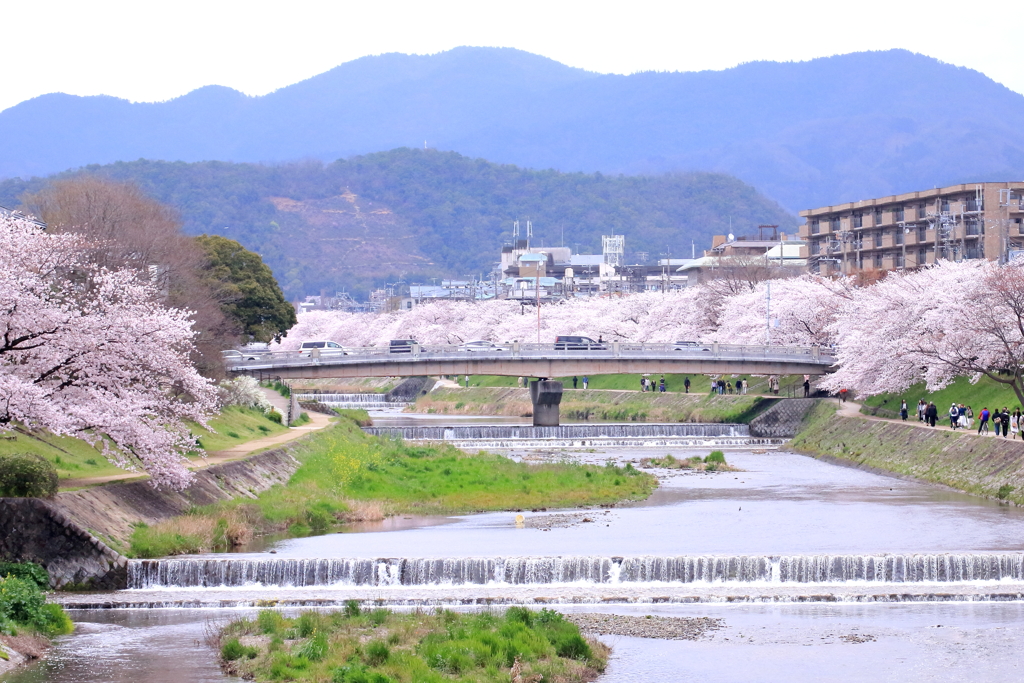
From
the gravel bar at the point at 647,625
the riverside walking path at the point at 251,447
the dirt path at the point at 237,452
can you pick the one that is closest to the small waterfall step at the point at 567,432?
the riverside walking path at the point at 251,447

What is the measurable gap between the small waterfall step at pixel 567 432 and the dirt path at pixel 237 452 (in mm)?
6046

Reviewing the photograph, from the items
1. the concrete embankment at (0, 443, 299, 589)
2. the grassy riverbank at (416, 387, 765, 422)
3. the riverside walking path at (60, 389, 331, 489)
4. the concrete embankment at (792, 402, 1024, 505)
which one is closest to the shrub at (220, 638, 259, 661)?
the concrete embankment at (0, 443, 299, 589)

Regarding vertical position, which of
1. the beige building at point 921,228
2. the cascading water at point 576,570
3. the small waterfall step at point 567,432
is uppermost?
the beige building at point 921,228

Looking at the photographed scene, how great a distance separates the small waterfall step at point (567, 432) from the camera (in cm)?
7431

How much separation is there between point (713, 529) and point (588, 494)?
877cm

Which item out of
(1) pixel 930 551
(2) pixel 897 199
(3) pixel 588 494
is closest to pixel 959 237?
(2) pixel 897 199

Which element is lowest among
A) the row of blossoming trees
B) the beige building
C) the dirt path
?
the dirt path

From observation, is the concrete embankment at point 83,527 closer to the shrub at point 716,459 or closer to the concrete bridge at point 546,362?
the shrub at point 716,459

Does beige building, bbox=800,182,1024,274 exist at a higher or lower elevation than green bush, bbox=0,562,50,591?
higher

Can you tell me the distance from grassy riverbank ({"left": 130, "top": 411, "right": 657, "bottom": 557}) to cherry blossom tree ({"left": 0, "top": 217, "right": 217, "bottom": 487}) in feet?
6.31

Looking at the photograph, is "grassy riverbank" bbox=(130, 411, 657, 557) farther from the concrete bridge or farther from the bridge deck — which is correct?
the concrete bridge

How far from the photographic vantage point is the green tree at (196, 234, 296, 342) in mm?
70188

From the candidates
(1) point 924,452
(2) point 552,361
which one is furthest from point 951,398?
(2) point 552,361

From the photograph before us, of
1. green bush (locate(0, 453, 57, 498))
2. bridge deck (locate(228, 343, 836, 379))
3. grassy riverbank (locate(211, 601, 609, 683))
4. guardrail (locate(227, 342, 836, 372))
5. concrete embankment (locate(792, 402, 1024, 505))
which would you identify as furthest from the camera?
bridge deck (locate(228, 343, 836, 379))
